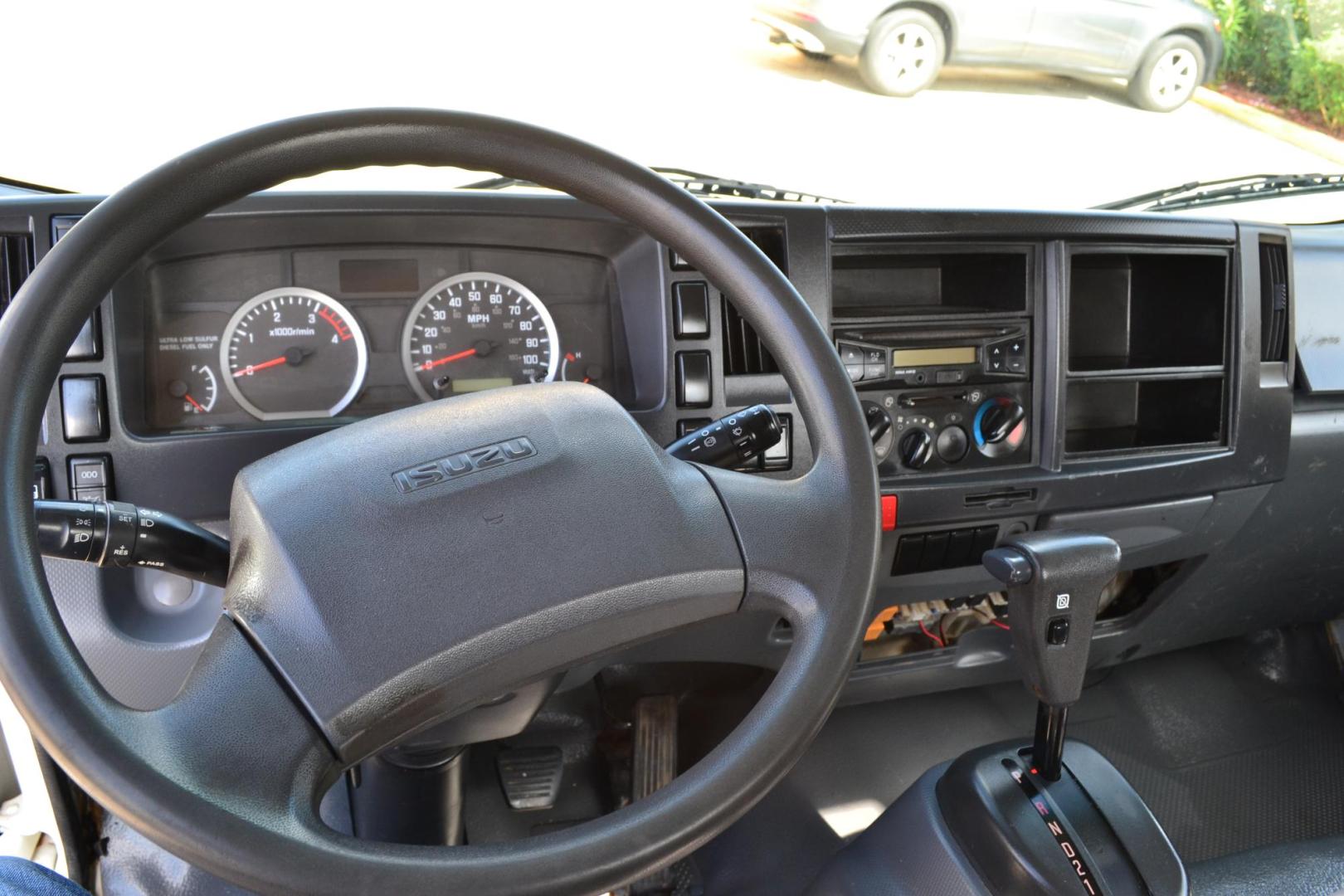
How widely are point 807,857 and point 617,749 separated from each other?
37cm

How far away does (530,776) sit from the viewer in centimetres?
178

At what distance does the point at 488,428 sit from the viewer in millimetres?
953

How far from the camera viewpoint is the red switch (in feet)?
5.22

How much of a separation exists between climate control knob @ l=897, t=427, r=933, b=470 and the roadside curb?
1.06 m

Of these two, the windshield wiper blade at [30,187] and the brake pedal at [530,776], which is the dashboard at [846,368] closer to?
the windshield wiper blade at [30,187]

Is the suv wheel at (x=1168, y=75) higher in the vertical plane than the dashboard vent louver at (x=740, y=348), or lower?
higher

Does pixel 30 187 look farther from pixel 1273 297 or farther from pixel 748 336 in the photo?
pixel 1273 297

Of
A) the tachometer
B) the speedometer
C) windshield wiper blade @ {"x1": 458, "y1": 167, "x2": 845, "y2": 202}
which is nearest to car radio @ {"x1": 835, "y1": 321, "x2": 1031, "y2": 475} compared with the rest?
windshield wiper blade @ {"x1": 458, "y1": 167, "x2": 845, "y2": 202}

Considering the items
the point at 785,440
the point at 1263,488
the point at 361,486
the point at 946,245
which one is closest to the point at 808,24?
the point at 946,245

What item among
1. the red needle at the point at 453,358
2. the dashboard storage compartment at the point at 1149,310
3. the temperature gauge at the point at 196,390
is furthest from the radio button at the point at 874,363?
the temperature gauge at the point at 196,390

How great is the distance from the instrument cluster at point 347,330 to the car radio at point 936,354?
0.37 metres

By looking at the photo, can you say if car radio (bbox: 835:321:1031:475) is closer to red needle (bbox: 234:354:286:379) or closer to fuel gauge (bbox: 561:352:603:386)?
fuel gauge (bbox: 561:352:603:386)

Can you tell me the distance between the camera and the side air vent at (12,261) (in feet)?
4.13

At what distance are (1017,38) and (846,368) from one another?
2.80 feet
